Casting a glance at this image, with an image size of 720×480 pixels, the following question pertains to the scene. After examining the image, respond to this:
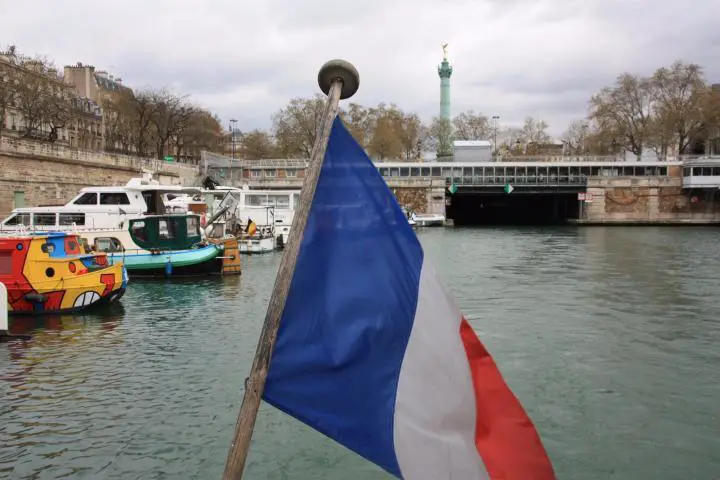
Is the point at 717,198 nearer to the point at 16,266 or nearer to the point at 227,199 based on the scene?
the point at 227,199

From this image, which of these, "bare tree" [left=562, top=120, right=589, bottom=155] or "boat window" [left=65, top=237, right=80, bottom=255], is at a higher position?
"bare tree" [left=562, top=120, right=589, bottom=155]

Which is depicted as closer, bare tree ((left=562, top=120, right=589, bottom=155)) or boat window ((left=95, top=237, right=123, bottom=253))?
boat window ((left=95, top=237, right=123, bottom=253))

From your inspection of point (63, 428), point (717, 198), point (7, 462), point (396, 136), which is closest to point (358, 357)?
point (7, 462)

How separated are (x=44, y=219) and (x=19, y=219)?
1.11 metres

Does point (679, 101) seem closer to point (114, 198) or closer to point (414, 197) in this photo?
point (414, 197)

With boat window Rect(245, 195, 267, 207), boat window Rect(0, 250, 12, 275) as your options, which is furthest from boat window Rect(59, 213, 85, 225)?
boat window Rect(245, 195, 267, 207)

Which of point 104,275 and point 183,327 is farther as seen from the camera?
point 104,275

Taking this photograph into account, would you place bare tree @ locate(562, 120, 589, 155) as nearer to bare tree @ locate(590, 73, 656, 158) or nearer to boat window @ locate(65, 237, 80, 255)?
bare tree @ locate(590, 73, 656, 158)

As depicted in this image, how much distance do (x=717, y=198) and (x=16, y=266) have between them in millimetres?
72667

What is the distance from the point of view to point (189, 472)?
7.42 meters

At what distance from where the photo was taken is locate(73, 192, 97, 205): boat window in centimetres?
2695

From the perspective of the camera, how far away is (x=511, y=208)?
9050 centimetres

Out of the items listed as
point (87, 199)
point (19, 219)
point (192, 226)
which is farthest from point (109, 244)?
point (19, 219)

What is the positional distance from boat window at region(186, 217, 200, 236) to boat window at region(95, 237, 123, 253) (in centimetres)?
250
